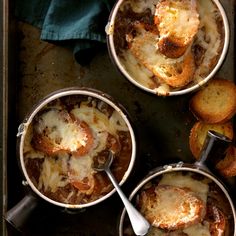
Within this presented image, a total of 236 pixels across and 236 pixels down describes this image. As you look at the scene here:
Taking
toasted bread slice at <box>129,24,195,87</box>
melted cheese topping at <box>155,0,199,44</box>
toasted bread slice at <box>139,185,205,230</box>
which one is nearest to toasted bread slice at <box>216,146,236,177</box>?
toasted bread slice at <box>139,185,205,230</box>

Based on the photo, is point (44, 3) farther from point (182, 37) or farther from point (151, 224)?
point (151, 224)

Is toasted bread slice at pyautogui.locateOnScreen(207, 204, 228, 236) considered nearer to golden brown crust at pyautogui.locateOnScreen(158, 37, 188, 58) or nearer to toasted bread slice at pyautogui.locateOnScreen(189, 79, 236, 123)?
toasted bread slice at pyautogui.locateOnScreen(189, 79, 236, 123)

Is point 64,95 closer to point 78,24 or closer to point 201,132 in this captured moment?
point 78,24

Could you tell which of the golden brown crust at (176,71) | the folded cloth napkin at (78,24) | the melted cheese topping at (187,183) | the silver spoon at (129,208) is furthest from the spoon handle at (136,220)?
the folded cloth napkin at (78,24)

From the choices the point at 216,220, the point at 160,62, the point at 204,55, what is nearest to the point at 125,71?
the point at 160,62

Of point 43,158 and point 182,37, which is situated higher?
→ point 182,37

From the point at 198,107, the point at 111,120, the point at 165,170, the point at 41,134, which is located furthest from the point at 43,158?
the point at 198,107
